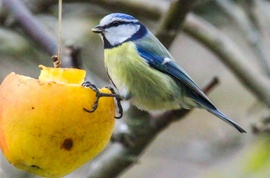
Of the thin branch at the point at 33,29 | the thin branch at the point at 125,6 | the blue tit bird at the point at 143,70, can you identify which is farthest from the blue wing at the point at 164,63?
the thin branch at the point at 125,6

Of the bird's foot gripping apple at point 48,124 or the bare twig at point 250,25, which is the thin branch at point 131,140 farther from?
the bird's foot gripping apple at point 48,124

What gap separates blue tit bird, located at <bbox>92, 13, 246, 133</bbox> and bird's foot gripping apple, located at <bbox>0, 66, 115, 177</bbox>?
0.35 meters

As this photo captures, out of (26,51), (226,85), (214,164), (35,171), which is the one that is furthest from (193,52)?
(35,171)

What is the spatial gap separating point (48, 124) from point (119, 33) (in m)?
0.52

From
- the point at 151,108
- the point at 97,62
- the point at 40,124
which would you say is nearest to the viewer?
the point at 40,124

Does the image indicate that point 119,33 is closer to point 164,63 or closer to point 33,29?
point 164,63

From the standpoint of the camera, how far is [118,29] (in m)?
1.54

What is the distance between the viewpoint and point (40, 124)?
1096 mm

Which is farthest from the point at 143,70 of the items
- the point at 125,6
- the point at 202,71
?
the point at 202,71

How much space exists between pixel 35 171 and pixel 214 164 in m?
1.61

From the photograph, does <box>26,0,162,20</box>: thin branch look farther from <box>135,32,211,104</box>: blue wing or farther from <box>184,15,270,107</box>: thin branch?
<box>135,32,211,104</box>: blue wing

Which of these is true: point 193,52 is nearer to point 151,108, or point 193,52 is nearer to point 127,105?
point 127,105

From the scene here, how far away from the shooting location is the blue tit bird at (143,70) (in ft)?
4.99

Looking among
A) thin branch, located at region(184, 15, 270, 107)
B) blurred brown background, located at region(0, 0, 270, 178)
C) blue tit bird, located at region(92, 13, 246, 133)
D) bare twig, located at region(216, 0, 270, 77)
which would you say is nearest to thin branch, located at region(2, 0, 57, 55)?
blurred brown background, located at region(0, 0, 270, 178)
